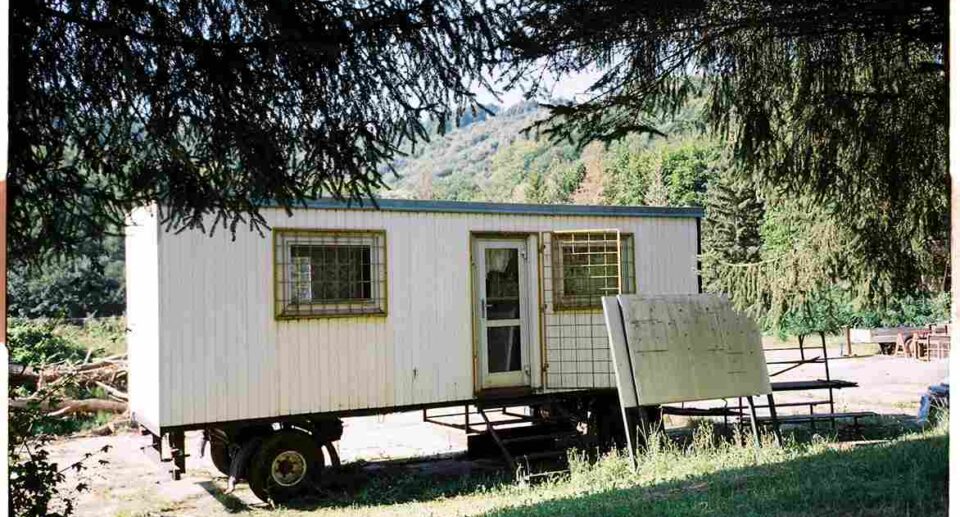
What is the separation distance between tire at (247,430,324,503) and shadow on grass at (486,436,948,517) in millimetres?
2555

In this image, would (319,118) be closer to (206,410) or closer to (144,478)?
(206,410)

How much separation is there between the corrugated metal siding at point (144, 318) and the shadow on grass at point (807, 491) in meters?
3.35

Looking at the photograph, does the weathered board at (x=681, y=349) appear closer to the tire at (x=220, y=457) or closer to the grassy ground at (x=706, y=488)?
the grassy ground at (x=706, y=488)

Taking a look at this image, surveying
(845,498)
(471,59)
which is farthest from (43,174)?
(845,498)

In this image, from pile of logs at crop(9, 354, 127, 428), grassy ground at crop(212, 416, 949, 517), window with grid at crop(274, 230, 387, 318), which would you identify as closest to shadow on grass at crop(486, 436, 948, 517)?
grassy ground at crop(212, 416, 949, 517)

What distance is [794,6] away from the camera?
4383mm

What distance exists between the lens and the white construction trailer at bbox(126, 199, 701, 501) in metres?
7.33

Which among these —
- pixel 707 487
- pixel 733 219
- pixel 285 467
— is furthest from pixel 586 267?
pixel 733 219

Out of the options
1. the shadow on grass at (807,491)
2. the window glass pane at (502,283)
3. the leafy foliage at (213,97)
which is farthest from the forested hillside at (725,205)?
the shadow on grass at (807,491)

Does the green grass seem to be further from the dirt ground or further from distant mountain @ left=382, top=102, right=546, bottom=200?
distant mountain @ left=382, top=102, right=546, bottom=200

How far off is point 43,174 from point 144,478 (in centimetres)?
605

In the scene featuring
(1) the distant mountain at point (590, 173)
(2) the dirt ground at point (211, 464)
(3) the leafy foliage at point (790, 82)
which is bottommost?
(2) the dirt ground at point (211, 464)

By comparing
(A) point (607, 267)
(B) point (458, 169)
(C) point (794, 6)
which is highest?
(B) point (458, 169)

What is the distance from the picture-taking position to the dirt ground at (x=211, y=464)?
7.70 metres
